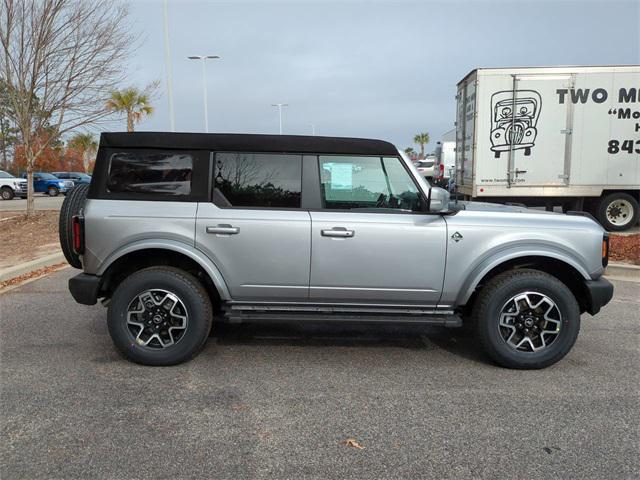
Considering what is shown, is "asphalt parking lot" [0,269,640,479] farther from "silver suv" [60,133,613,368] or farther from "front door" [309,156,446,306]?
"front door" [309,156,446,306]

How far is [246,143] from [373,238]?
1296 millimetres

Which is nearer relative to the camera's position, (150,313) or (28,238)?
(150,313)

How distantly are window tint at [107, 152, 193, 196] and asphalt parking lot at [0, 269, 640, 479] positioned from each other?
4.77 feet

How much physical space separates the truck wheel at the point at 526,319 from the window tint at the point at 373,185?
3.36ft

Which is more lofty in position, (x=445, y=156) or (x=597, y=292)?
(x=445, y=156)

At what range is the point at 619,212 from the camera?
11.0 metres

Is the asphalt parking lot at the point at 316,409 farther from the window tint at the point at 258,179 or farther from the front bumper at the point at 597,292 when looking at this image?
the window tint at the point at 258,179

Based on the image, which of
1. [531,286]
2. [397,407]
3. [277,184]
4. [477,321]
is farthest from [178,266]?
[531,286]

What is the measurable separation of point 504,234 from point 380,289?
1079 millimetres

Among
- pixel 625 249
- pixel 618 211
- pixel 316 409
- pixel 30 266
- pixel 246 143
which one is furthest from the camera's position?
pixel 618 211

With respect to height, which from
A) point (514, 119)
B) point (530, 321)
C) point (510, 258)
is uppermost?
point (514, 119)

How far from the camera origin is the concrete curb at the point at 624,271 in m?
7.57

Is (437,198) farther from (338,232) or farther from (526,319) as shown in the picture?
(526,319)

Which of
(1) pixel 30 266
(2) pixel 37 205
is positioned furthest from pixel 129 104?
(1) pixel 30 266
